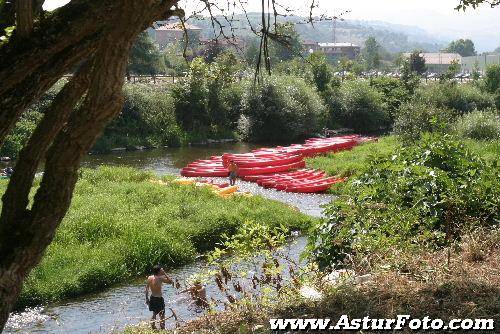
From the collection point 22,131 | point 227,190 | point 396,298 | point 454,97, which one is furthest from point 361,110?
point 396,298

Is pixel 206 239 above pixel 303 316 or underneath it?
underneath

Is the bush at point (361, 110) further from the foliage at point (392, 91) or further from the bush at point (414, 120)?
the bush at point (414, 120)

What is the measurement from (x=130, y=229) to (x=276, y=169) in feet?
41.4

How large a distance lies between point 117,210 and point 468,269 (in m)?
13.4

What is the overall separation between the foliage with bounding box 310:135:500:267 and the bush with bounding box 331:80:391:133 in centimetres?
3806

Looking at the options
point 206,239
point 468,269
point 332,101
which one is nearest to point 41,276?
point 206,239

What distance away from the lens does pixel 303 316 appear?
216 inches

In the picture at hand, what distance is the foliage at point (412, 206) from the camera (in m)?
7.91

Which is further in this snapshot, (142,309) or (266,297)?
(142,309)

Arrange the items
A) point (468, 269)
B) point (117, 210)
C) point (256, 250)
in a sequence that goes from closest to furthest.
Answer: point (468, 269) → point (256, 250) → point (117, 210)

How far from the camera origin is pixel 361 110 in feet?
155

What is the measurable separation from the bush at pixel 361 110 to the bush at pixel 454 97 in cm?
303

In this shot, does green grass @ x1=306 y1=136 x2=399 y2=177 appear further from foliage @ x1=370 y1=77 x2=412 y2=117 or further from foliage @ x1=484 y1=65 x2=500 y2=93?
foliage @ x1=484 y1=65 x2=500 y2=93

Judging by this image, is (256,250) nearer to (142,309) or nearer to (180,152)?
(142,309)
